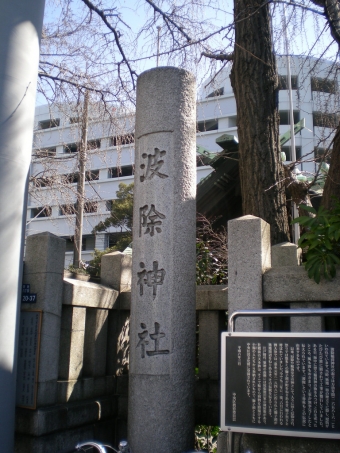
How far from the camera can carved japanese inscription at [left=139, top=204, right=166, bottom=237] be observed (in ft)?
18.2

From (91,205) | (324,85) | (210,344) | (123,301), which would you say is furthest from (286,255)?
(91,205)

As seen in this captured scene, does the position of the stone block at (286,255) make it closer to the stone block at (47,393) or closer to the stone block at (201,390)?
the stone block at (201,390)

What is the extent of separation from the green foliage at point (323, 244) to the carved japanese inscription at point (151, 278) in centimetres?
158

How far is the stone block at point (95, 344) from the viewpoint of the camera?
598 centimetres

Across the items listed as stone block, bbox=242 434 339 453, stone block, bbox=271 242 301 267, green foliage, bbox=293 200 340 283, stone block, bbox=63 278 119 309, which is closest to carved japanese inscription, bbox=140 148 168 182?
stone block, bbox=63 278 119 309

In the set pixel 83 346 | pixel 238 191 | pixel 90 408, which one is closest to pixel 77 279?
pixel 83 346

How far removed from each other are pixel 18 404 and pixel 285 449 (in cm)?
273

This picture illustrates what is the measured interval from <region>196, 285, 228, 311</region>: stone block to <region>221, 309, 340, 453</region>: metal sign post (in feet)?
5.41

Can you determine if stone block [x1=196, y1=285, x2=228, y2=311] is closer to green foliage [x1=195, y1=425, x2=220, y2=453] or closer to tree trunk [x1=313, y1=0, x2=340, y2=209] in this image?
tree trunk [x1=313, y1=0, x2=340, y2=209]

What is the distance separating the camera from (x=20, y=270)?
17.1 ft

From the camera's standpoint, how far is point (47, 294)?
5.39 meters

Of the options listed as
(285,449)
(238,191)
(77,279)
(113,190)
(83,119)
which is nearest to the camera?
(285,449)

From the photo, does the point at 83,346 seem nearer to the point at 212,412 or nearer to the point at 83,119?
the point at 212,412

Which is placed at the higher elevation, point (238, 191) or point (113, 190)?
point (113, 190)
